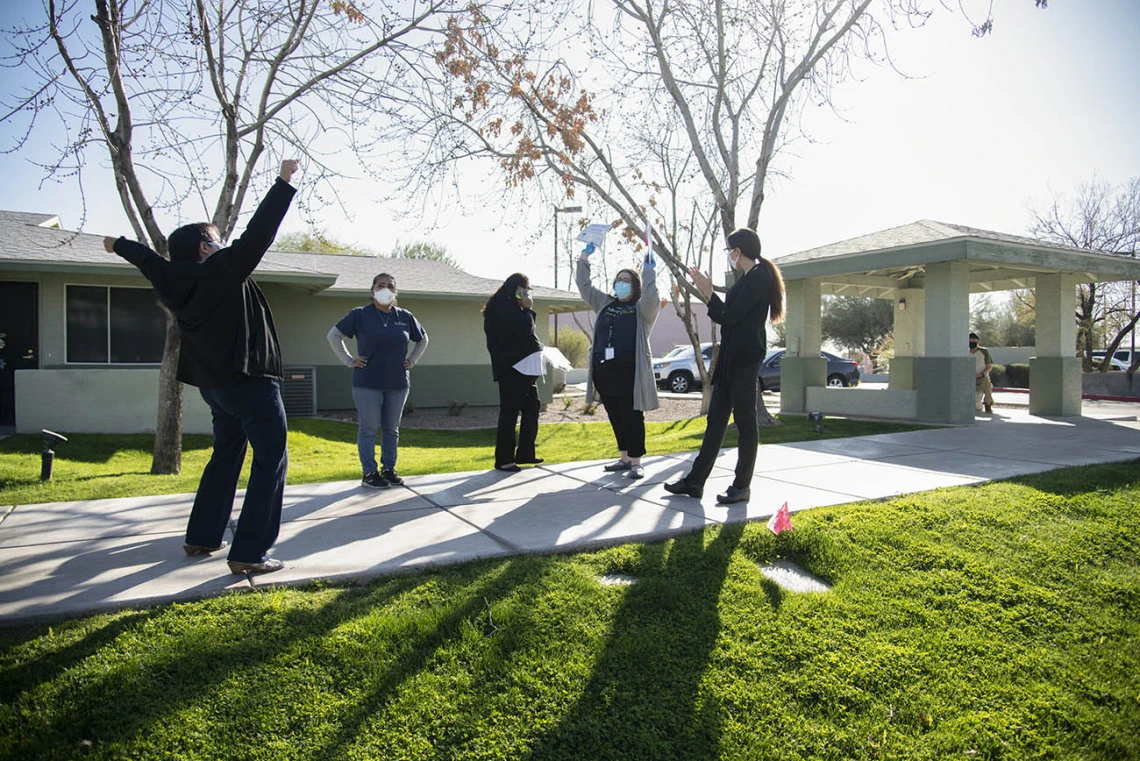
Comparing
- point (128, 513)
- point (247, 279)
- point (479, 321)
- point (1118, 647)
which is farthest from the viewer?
point (479, 321)

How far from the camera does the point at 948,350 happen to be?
11.4m

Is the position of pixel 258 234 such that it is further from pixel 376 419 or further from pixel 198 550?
pixel 376 419

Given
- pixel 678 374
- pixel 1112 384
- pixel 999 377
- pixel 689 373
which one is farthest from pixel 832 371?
→ pixel 999 377

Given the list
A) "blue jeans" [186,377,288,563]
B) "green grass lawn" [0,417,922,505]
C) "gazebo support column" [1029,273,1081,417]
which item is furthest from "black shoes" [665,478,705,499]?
"gazebo support column" [1029,273,1081,417]

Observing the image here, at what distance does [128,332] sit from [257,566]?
40.1ft

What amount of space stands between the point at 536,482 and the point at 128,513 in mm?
3050

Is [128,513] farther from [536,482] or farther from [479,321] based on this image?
[479,321]

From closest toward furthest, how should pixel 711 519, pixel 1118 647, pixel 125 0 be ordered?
pixel 1118 647 < pixel 711 519 < pixel 125 0

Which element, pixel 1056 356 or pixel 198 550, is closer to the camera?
pixel 198 550

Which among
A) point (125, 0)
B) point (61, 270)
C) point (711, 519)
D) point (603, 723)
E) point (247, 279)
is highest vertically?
point (125, 0)

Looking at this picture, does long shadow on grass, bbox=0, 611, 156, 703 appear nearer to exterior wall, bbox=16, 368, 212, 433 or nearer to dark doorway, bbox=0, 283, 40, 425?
exterior wall, bbox=16, 368, 212, 433

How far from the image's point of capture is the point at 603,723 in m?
2.54

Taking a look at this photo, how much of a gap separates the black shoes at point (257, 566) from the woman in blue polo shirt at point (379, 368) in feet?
7.74

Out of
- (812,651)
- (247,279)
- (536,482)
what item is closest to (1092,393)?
(536,482)
